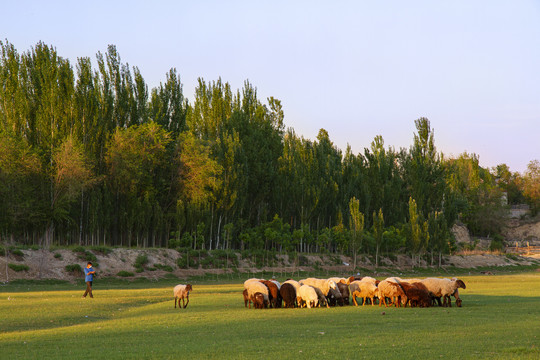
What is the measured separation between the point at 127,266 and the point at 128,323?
2798 cm

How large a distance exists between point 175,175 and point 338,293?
112 ft

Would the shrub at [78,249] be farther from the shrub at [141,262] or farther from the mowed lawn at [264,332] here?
the mowed lawn at [264,332]

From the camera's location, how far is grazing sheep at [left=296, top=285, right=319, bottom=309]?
22328 mm

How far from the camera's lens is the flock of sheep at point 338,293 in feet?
72.8

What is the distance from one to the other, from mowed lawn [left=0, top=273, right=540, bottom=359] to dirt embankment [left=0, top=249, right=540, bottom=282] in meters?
17.0

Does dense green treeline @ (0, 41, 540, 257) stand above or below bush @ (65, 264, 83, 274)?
above

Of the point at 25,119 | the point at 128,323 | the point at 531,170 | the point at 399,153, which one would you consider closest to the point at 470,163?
the point at 531,170

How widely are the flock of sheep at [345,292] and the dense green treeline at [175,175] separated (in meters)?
26.3

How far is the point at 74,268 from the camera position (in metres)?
41.3

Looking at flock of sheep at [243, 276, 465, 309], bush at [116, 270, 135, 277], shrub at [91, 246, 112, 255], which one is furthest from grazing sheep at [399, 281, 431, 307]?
shrub at [91, 246, 112, 255]

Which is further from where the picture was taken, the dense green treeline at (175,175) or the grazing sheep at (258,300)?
the dense green treeline at (175,175)

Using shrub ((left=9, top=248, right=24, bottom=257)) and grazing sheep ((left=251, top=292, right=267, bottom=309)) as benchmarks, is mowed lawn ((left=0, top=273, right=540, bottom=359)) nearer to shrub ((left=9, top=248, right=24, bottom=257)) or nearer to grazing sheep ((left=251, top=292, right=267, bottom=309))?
grazing sheep ((left=251, top=292, right=267, bottom=309))

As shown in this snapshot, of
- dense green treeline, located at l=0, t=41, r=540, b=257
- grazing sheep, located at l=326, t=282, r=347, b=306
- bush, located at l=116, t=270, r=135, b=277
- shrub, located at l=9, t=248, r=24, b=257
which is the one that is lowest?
bush, located at l=116, t=270, r=135, b=277

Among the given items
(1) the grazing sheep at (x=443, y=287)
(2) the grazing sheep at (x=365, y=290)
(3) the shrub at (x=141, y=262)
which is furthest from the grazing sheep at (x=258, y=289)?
(3) the shrub at (x=141, y=262)
